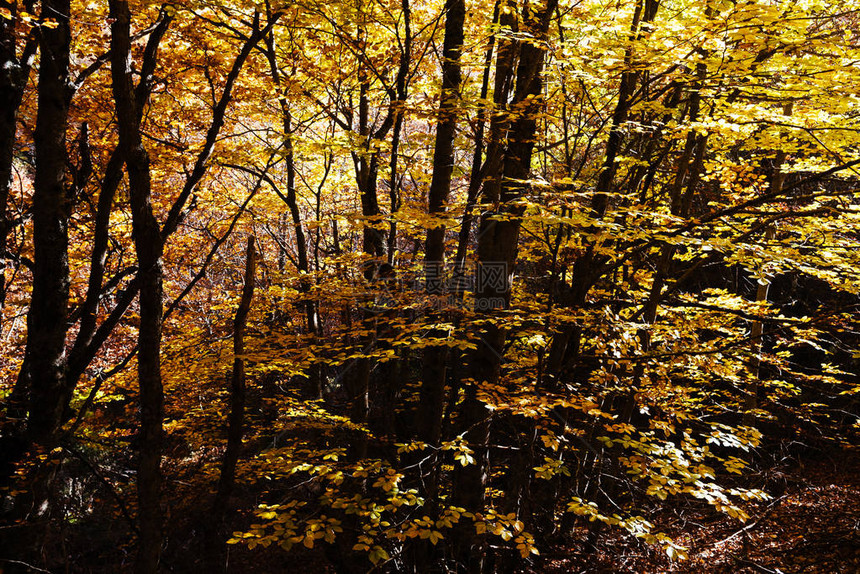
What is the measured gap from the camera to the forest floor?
4824 mm

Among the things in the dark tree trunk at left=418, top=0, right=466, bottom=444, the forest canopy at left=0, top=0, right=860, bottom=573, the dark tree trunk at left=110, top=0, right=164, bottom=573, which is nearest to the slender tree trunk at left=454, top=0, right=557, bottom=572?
the forest canopy at left=0, top=0, right=860, bottom=573

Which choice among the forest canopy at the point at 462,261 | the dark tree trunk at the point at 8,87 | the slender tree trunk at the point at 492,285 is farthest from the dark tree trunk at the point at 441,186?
the dark tree trunk at the point at 8,87

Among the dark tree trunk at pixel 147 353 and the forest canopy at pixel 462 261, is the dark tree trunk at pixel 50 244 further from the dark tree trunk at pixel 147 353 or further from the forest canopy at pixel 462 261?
the dark tree trunk at pixel 147 353

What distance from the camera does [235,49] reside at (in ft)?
26.0

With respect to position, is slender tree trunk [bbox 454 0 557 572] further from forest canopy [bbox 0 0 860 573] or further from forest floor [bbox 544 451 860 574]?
forest floor [bbox 544 451 860 574]

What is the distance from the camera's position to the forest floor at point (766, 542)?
482cm

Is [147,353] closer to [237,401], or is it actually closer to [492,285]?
[237,401]

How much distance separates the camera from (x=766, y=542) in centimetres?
722

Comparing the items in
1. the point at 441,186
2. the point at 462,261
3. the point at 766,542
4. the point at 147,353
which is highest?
the point at 441,186

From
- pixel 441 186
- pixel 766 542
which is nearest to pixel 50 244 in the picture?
pixel 441 186

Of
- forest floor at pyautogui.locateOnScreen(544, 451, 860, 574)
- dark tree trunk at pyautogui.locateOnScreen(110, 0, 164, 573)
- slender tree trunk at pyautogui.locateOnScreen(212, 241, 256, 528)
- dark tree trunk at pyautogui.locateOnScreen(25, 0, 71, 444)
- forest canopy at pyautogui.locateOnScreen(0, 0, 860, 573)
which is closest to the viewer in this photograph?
dark tree trunk at pyautogui.locateOnScreen(110, 0, 164, 573)

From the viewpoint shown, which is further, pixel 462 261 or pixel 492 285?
pixel 462 261

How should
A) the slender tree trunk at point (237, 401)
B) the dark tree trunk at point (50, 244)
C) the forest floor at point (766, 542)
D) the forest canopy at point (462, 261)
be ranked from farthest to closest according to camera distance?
the slender tree trunk at point (237, 401) < the forest floor at point (766, 542) < the dark tree trunk at point (50, 244) < the forest canopy at point (462, 261)

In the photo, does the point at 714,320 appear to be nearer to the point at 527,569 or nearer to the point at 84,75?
the point at 527,569
